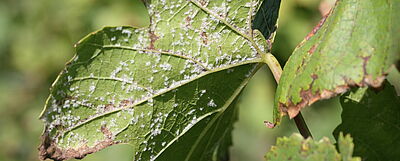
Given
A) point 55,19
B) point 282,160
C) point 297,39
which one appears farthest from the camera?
point 55,19

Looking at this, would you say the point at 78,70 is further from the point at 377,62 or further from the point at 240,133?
the point at 240,133

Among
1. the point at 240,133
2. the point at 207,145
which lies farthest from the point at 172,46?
the point at 240,133

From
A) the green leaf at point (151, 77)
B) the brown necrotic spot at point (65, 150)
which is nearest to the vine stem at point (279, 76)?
the green leaf at point (151, 77)

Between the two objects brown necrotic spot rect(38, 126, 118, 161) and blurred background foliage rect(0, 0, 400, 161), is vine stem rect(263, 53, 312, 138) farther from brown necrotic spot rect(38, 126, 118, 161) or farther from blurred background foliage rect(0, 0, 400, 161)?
blurred background foliage rect(0, 0, 400, 161)

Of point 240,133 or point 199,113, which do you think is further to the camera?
point 240,133

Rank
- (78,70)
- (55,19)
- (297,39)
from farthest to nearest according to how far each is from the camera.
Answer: (55,19) → (297,39) → (78,70)

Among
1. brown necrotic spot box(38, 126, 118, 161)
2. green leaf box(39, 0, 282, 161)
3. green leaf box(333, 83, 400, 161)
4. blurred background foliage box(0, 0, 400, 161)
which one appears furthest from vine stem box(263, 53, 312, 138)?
blurred background foliage box(0, 0, 400, 161)

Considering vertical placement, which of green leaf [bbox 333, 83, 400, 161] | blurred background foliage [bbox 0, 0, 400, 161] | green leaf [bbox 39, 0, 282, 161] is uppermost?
green leaf [bbox 39, 0, 282, 161]
